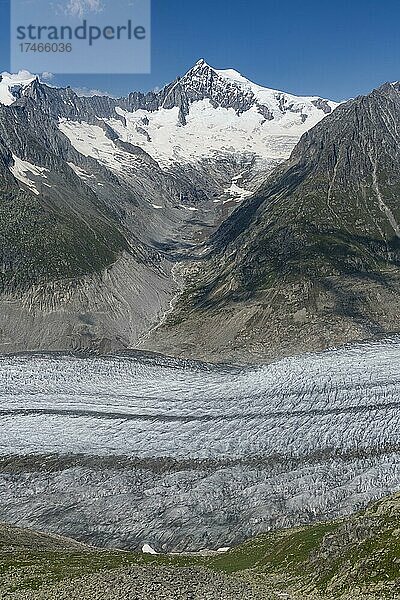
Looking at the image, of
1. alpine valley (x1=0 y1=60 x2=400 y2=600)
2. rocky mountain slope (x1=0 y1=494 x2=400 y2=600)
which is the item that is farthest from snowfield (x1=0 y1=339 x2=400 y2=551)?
rocky mountain slope (x1=0 y1=494 x2=400 y2=600)

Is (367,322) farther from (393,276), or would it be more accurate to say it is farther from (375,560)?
(375,560)

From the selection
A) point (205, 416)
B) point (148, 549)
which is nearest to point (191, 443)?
point (205, 416)

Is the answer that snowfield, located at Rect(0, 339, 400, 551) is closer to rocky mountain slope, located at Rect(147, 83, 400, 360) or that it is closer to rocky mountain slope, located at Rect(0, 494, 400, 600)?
rocky mountain slope, located at Rect(0, 494, 400, 600)

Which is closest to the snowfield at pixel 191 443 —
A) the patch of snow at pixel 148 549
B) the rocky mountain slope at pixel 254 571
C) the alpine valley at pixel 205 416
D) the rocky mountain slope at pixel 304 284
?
the alpine valley at pixel 205 416

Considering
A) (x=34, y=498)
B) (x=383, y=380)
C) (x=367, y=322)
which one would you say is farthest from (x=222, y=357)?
(x=34, y=498)

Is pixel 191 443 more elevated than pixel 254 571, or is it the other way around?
pixel 254 571

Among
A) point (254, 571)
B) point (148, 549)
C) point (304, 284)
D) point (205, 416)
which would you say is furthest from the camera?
point (304, 284)

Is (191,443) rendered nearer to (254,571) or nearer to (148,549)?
(148,549)
